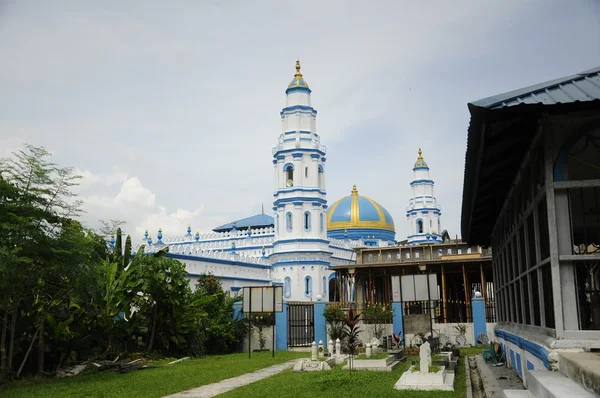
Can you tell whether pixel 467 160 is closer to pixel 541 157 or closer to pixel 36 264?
pixel 541 157

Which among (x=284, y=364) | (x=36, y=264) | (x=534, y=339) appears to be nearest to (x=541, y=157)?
(x=534, y=339)

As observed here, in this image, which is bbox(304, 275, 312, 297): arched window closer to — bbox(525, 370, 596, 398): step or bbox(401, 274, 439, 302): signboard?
bbox(401, 274, 439, 302): signboard

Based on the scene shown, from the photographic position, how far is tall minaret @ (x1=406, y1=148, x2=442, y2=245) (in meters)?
67.0

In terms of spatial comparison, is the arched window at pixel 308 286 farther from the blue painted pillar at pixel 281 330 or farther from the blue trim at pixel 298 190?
the blue painted pillar at pixel 281 330

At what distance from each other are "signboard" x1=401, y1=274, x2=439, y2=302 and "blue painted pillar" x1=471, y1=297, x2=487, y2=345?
22.3ft

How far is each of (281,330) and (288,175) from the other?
2260cm

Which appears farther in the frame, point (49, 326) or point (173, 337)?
point (173, 337)

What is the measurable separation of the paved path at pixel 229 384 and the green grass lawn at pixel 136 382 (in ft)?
1.03

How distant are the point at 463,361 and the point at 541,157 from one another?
12035 millimetres

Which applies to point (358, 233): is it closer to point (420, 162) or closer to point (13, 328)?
point (420, 162)

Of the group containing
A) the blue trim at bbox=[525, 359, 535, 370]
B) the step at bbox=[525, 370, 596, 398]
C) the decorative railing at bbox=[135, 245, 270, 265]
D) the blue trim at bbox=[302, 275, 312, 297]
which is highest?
the decorative railing at bbox=[135, 245, 270, 265]

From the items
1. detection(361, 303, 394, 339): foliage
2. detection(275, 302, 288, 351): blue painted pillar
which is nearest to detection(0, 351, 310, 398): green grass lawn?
detection(275, 302, 288, 351): blue painted pillar

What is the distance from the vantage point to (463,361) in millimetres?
18500

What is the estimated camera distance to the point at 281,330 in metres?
26.6
